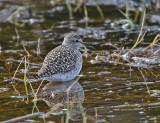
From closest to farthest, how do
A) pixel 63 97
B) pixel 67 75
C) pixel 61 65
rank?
1. pixel 63 97
2. pixel 61 65
3. pixel 67 75

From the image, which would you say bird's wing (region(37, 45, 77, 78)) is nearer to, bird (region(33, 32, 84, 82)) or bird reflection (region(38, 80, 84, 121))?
bird (region(33, 32, 84, 82))

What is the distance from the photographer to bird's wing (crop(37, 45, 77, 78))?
7536mm

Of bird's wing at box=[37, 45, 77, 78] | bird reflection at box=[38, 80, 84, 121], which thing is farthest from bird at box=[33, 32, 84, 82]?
bird reflection at box=[38, 80, 84, 121]

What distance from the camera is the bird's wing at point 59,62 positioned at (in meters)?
7.54

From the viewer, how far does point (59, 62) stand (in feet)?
25.6

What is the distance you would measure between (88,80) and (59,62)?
0.71 meters

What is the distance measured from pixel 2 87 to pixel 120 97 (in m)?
2.37

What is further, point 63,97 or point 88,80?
point 88,80

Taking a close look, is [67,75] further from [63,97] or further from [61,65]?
[63,97]

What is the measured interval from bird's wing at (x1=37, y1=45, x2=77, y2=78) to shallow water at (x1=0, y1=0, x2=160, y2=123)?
34 centimetres

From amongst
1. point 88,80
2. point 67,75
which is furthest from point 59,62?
point 88,80

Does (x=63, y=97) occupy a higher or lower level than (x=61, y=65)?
lower

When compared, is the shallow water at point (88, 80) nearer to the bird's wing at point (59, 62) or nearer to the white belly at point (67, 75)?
the white belly at point (67, 75)

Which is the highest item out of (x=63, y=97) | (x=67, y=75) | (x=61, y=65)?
(x=61, y=65)
